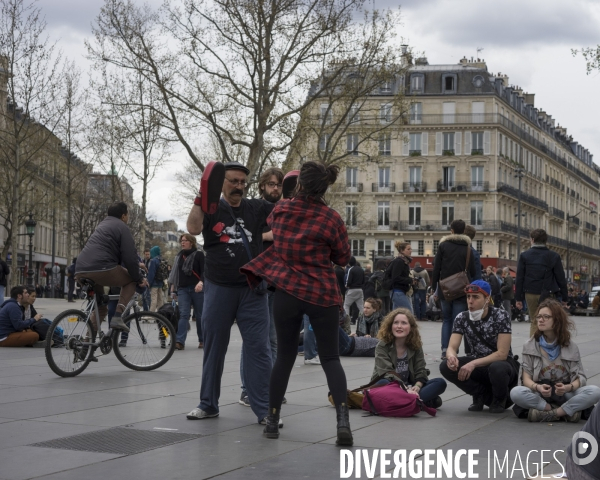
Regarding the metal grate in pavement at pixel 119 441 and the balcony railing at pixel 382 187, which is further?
the balcony railing at pixel 382 187

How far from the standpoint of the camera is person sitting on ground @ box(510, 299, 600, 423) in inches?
302

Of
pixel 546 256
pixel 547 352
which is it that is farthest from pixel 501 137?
pixel 547 352

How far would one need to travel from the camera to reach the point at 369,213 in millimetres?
83000

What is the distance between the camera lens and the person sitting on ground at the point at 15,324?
1487 cm

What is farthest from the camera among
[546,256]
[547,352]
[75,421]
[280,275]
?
[546,256]

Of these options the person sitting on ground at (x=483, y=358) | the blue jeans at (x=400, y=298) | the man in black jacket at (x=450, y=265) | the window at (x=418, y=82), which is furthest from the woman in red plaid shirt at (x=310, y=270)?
the window at (x=418, y=82)

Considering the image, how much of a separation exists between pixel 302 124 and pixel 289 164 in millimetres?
4077

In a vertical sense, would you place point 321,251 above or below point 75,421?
above

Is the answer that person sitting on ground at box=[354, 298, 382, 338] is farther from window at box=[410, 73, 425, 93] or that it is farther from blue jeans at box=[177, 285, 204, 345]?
window at box=[410, 73, 425, 93]

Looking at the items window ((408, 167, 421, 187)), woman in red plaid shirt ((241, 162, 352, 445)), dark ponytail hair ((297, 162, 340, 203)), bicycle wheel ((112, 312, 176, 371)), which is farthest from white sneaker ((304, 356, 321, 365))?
window ((408, 167, 421, 187))

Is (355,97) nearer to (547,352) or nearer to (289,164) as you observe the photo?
(289,164)

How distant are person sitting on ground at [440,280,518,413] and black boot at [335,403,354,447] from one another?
216 centimetres

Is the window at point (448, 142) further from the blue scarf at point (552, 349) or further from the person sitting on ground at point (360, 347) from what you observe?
the blue scarf at point (552, 349)

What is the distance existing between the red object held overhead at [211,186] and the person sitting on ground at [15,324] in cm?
874
